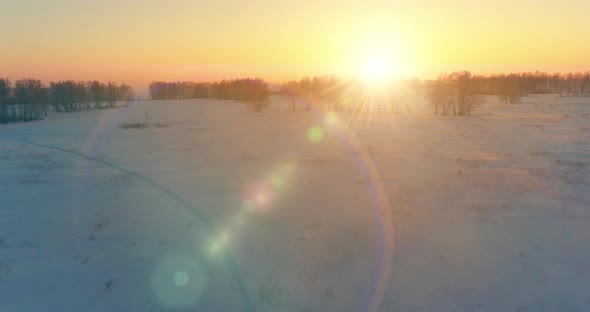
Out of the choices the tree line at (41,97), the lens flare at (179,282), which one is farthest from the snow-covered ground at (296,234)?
the tree line at (41,97)

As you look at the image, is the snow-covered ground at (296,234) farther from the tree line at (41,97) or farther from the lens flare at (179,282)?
the tree line at (41,97)

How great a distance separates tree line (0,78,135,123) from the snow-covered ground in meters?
27.8

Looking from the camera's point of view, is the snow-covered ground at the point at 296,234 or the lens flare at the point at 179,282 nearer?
the lens flare at the point at 179,282

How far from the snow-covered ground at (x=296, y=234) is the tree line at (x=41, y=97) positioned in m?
27.8

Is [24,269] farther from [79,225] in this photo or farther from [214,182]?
[214,182]

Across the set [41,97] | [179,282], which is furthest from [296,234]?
[41,97]

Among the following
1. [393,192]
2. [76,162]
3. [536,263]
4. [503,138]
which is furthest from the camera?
[503,138]

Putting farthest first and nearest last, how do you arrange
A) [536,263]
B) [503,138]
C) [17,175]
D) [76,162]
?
[503,138] → [76,162] → [17,175] → [536,263]

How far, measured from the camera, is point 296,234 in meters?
5.76

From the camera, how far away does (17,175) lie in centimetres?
909

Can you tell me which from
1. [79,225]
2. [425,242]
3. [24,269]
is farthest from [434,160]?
[24,269]

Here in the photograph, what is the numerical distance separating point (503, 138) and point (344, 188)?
10.8 m

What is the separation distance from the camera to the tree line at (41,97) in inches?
1270

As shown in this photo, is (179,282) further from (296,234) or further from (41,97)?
(41,97)
